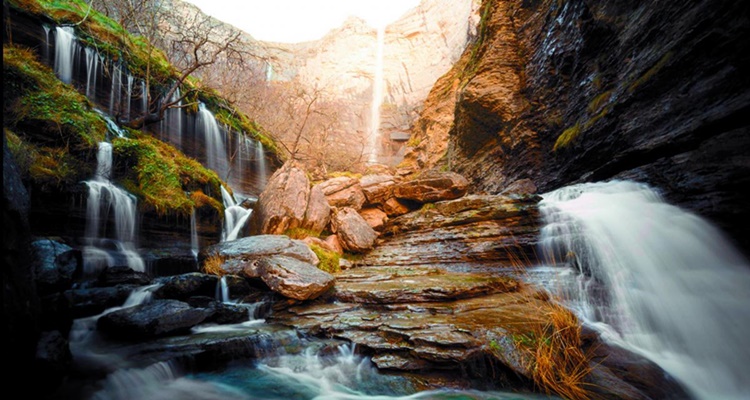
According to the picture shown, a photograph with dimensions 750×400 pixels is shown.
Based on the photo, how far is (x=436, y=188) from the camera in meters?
9.57

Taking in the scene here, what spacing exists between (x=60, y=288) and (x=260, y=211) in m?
4.93

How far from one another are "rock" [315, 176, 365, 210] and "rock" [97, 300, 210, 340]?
20.7ft

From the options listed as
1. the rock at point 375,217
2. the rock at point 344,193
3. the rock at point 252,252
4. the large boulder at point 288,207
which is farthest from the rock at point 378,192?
the rock at point 252,252

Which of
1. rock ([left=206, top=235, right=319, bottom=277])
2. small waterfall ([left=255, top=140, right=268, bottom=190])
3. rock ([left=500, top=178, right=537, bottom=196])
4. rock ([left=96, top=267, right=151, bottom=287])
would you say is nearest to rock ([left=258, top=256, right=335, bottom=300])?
rock ([left=206, top=235, right=319, bottom=277])

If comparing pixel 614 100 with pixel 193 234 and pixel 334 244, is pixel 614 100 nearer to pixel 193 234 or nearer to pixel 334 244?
pixel 334 244

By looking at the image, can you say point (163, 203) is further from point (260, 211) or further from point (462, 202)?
point (462, 202)

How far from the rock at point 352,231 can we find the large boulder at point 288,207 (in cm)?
45

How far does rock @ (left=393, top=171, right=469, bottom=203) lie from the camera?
31.2 feet

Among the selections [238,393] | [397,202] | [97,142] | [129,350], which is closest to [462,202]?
[397,202]

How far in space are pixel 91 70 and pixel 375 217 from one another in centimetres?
991

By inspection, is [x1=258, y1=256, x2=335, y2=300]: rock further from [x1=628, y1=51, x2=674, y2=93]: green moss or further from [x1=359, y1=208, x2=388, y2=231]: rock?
[x1=628, y1=51, x2=674, y2=93]: green moss

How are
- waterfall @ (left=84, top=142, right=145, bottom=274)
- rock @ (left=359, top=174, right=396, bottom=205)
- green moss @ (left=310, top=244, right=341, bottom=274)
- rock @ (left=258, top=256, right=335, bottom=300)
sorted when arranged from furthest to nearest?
rock @ (left=359, top=174, right=396, bottom=205), green moss @ (left=310, top=244, right=341, bottom=274), waterfall @ (left=84, top=142, right=145, bottom=274), rock @ (left=258, top=256, right=335, bottom=300)

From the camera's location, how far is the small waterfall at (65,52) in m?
7.79

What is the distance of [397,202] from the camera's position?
10.3 meters
